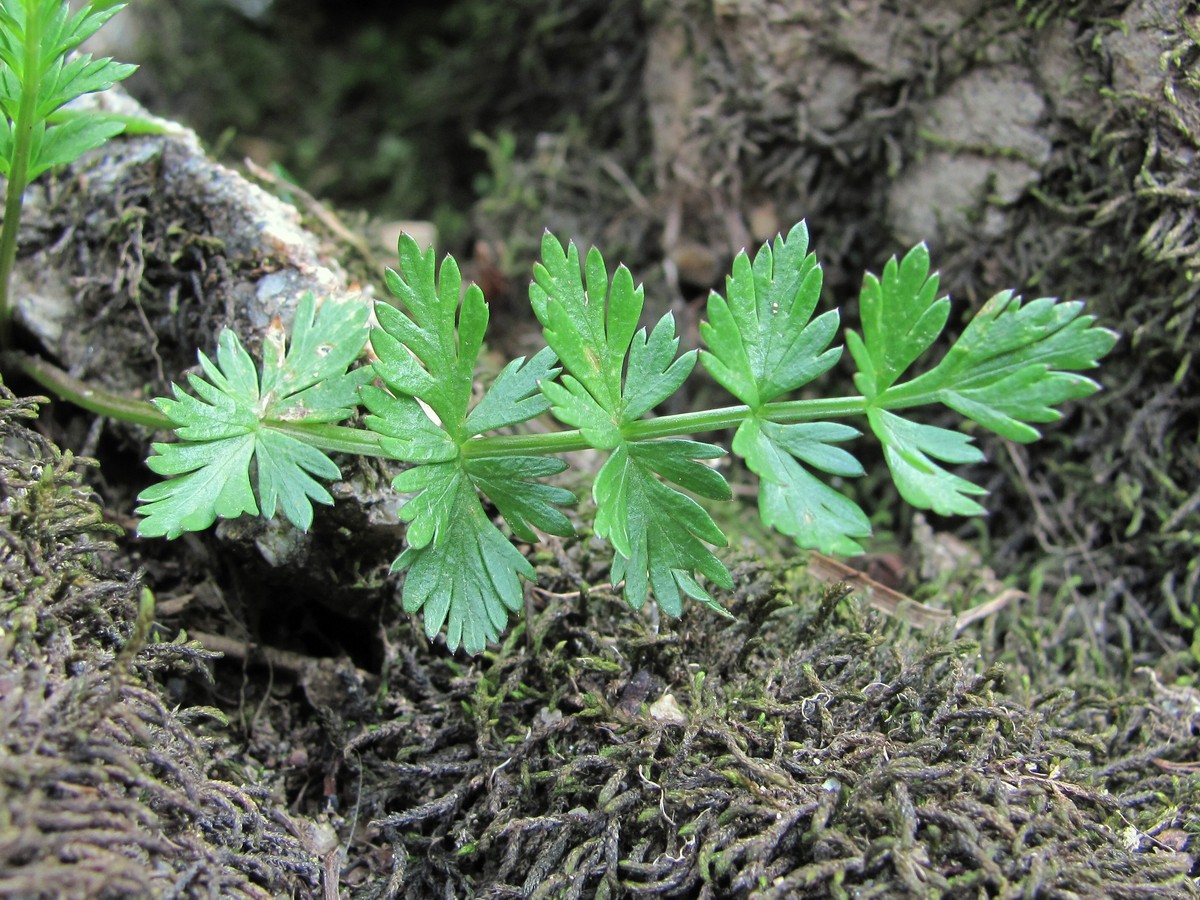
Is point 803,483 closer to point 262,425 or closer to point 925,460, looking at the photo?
point 925,460

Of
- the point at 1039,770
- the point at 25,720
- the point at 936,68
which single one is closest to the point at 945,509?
the point at 1039,770

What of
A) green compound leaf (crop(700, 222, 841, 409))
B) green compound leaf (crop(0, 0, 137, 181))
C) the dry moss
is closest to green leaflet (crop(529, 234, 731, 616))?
green compound leaf (crop(700, 222, 841, 409))

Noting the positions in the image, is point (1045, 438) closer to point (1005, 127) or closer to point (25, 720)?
point (1005, 127)

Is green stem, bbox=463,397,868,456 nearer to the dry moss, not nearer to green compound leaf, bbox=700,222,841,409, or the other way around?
green compound leaf, bbox=700,222,841,409

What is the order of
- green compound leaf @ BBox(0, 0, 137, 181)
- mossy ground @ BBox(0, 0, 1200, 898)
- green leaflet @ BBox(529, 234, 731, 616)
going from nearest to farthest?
mossy ground @ BBox(0, 0, 1200, 898) < green leaflet @ BBox(529, 234, 731, 616) < green compound leaf @ BBox(0, 0, 137, 181)

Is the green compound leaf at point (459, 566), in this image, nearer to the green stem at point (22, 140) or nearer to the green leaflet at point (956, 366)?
the green leaflet at point (956, 366)

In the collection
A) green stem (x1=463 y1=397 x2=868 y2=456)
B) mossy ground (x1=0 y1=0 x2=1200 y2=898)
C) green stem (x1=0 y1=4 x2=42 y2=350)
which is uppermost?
green stem (x1=0 y1=4 x2=42 y2=350)
